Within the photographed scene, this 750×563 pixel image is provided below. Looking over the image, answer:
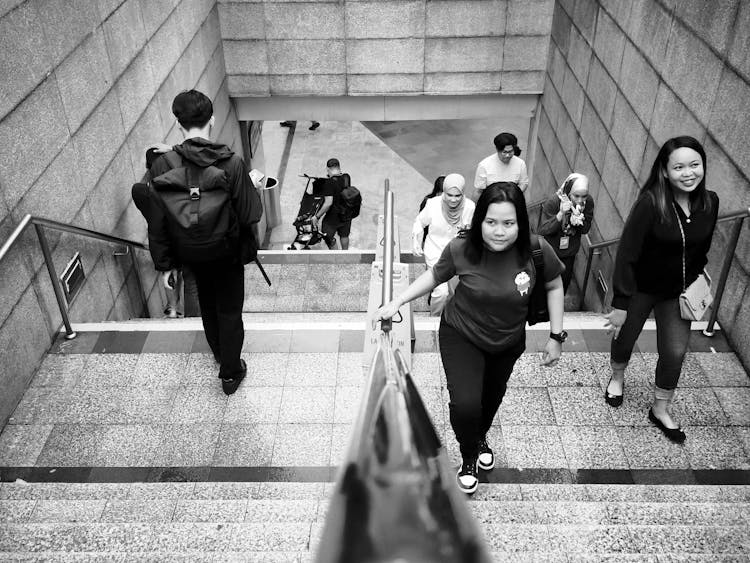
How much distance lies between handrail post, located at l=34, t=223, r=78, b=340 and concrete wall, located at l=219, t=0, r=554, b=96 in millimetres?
6553

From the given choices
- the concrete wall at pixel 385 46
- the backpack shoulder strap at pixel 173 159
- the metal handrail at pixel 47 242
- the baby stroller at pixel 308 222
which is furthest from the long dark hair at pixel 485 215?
the concrete wall at pixel 385 46

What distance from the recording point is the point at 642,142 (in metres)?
6.45

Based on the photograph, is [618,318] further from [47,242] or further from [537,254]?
[47,242]

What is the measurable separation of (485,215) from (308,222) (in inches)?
253

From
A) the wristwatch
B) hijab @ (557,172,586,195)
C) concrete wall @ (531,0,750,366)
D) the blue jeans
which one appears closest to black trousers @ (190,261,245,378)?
the wristwatch

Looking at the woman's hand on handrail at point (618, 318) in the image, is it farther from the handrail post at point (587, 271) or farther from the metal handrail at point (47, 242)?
the metal handrail at point (47, 242)

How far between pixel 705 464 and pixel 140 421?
3203 mm

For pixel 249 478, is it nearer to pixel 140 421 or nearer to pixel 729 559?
pixel 140 421

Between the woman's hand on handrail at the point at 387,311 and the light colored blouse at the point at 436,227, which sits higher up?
the woman's hand on handrail at the point at 387,311

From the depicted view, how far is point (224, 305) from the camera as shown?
13.1 ft

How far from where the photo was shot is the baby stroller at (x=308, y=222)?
29.3ft

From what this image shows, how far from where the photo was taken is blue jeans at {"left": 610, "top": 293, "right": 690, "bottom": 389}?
143 inches

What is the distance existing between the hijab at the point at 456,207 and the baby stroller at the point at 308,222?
12.6 feet

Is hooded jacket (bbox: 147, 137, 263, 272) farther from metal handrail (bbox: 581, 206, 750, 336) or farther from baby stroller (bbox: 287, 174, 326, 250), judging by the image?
baby stroller (bbox: 287, 174, 326, 250)
